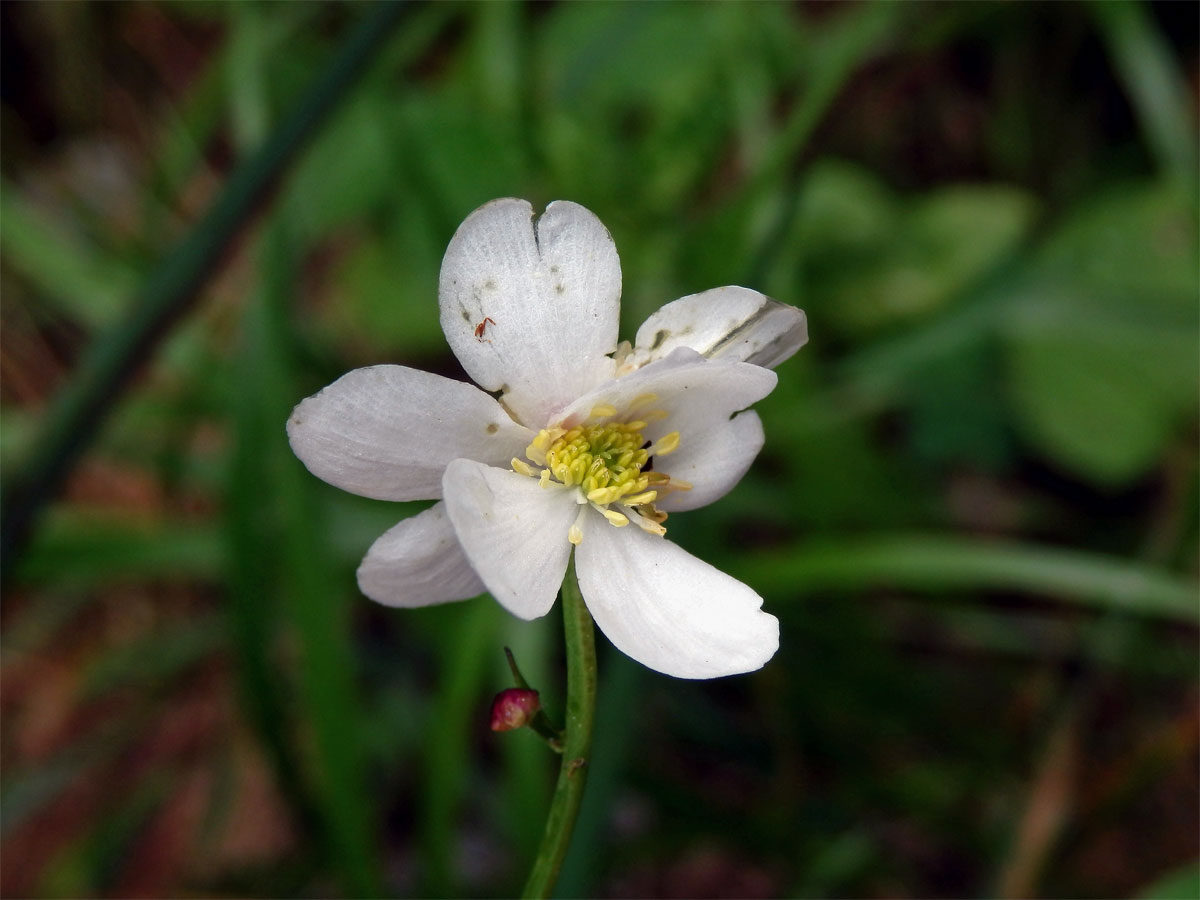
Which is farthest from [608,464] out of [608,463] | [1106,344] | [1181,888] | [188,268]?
[1106,344]

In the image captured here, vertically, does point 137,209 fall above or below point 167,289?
above

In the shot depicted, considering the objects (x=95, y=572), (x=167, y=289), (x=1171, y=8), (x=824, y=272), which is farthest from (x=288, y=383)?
(x=1171, y=8)

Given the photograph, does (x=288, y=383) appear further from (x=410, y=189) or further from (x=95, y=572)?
(x=95, y=572)

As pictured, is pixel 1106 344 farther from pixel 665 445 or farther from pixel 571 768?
pixel 571 768

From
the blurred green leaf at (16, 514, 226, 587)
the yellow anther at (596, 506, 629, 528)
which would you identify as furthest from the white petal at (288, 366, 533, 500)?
the blurred green leaf at (16, 514, 226, 587)

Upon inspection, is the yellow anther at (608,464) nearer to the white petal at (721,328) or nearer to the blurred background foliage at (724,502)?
the white petal at (721,328)

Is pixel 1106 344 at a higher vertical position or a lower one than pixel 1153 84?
lower
